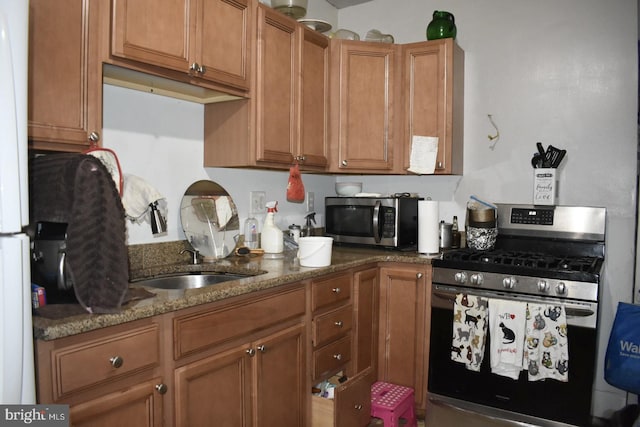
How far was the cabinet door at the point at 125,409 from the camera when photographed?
1309 millimetres

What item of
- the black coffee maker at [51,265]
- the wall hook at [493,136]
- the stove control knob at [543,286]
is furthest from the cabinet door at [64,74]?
the wall hook at [493,136]

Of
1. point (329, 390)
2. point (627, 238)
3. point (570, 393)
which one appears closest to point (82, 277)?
point (329, 390)

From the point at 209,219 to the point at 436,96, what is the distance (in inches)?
62.0

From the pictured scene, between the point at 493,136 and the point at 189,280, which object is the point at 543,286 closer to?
the point at 493,136

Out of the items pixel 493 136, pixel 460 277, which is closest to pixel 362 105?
pixel 493 136

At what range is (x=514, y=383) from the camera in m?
2.35

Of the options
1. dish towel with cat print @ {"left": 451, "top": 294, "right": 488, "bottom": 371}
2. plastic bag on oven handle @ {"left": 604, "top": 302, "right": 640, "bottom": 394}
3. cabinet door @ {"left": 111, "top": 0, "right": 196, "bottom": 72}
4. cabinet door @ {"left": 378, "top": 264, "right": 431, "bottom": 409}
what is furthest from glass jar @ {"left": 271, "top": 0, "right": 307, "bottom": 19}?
plastic bag on oven handle @ {"left": 604, "top": 302, "right": 640, "bottom": 394}

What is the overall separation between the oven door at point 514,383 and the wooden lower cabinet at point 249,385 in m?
0.81

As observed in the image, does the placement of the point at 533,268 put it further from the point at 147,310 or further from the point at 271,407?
the point at 147,310

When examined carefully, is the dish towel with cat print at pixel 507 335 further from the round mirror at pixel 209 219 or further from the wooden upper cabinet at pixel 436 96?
the round mirror at pixel 209 219

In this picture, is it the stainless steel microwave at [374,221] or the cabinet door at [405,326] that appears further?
the stainless steel microwave at [374,221]

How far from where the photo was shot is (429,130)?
9.80 feet

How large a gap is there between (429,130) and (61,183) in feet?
7.21

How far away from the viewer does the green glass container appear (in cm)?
298
